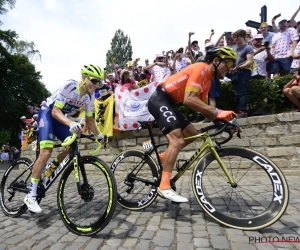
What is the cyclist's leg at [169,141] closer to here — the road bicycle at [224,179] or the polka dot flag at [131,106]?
the road bicycle at [224,179]

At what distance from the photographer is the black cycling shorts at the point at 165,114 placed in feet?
12.4

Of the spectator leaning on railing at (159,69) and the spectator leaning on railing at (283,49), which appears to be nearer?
→ the spectator leaning on railing at (283,49)

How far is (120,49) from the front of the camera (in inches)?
2657

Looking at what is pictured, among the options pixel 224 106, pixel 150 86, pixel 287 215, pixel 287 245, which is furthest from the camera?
pixel 150 86

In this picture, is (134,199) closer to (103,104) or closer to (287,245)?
(287,245)

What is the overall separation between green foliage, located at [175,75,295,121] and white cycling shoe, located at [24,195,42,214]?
→ 584cm

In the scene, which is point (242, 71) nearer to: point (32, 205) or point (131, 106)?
point (131, 106)

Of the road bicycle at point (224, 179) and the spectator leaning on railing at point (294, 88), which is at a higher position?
the spectator leaning on railing at point (294, 88)

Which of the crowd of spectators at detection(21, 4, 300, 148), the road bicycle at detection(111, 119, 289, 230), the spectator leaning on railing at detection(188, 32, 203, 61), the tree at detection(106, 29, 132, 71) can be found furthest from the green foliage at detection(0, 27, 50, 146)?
the tree at detection(106, 29, 132, 71)

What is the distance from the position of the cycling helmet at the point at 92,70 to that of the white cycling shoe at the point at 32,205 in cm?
186

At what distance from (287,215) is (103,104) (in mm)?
6621

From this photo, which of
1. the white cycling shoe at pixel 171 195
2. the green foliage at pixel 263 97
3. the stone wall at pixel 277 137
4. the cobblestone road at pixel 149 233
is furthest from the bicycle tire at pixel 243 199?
the green foliage at pixel 263 97

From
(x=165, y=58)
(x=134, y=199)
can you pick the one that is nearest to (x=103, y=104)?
(x=165, y=58)

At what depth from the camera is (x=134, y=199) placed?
432cm
